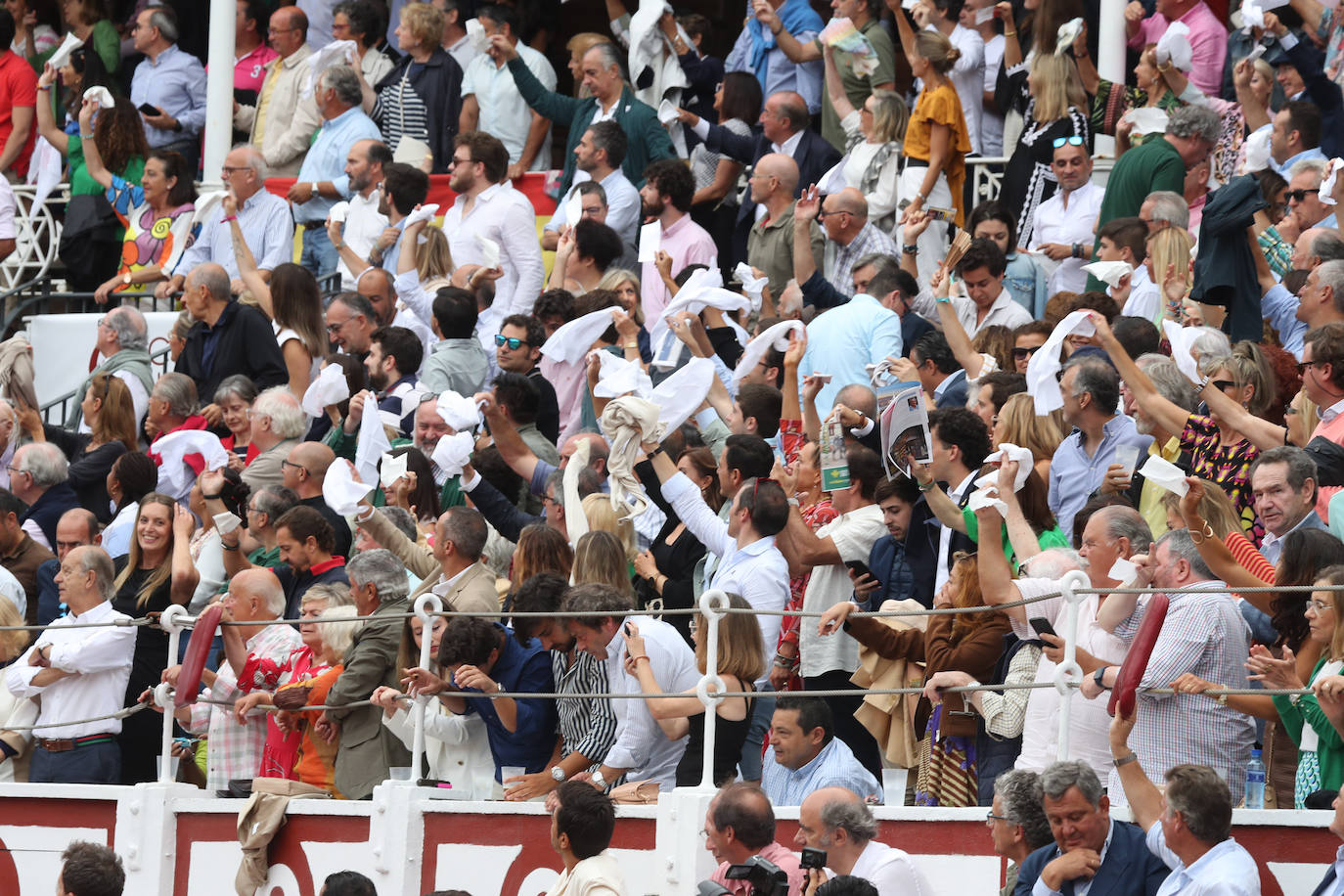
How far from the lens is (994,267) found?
37.1 ft

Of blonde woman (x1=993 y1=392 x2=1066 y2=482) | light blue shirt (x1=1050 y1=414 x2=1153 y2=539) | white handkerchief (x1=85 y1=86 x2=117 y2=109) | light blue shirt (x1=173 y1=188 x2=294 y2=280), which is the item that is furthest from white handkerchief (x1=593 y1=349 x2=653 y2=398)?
white handkerchief (x1=85 y1=86 x2=117 y2=109)

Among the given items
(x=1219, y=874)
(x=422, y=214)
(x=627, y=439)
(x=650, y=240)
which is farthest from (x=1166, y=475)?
(x=422, y=214)

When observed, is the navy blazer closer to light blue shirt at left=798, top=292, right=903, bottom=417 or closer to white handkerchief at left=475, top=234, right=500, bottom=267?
light blue shirt at left=798, top=292, right=903, bottom=417

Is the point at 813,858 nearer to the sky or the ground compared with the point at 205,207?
nearer to the ground

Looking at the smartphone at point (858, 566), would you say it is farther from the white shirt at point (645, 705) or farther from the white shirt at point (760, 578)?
the white shirt at point (645, 705)

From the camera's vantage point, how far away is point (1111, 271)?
10969mm

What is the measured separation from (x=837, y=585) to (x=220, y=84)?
8.89 m

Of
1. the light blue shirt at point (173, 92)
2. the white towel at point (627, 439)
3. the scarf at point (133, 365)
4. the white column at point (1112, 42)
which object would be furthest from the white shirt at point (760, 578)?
the light blue shirt at point (173, 92)

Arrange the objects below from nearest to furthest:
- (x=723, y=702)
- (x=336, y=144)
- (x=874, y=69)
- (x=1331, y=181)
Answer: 1. (x=723, y=702)
2. (x=1331, y=181)
3. (x=874, y=69)
4. (x=336, y=144)

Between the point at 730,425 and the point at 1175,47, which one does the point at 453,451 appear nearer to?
the point at 730,425

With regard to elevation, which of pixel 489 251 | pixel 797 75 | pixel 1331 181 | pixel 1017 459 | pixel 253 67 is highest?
pixel 253 67

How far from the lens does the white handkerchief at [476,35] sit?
608 inches

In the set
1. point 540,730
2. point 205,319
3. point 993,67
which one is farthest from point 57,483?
point 993,67

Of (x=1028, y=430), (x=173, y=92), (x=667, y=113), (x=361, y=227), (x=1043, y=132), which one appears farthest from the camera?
(x=173, y=92)
